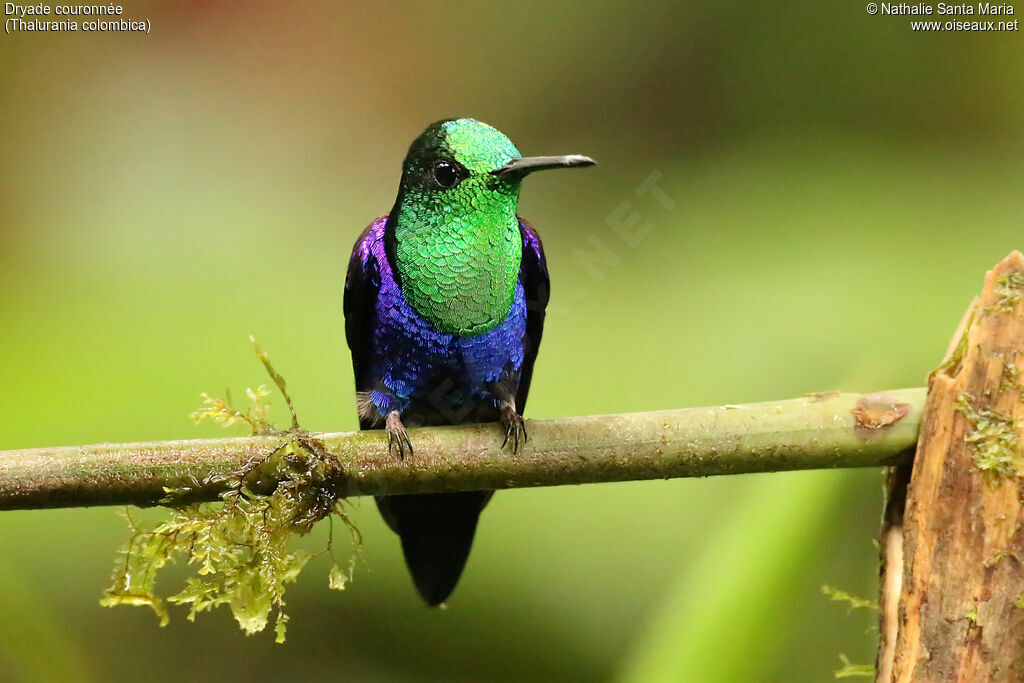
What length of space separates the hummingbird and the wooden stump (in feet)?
1.88

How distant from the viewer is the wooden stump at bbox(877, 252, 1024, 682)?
120 cm

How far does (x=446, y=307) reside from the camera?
5.40ft

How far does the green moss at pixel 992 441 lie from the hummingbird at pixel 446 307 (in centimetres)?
62

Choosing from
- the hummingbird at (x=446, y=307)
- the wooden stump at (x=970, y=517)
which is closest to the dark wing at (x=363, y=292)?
the hummingbird at (x=446, y=307)

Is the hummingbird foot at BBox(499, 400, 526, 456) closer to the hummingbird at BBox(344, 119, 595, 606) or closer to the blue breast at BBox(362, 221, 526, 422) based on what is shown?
the hummingbird at BBox(344, 119, 595, 606)

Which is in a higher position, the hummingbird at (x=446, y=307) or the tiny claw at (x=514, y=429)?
the hummingbird at (x=446, y=307)

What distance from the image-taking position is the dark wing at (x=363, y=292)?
1752mm

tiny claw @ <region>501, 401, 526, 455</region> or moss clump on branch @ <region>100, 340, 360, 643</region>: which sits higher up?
tiny claw @ <region>501, 401, 526, 455</region>

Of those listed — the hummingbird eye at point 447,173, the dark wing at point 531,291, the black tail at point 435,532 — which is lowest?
the black tail at point 435,532

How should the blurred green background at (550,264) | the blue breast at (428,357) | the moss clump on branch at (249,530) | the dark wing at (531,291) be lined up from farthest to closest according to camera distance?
the blurred green background at (550,264) < the dark wing at (531,291) < the blue breast at (428,357) < the moss clump on branch at (249,530)

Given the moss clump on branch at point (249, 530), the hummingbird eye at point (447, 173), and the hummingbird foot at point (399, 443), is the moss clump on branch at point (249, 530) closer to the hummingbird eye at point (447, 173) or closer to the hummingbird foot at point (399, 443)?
the hummingbird foot at point (399, 443)

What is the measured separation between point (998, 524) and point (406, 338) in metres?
0.97

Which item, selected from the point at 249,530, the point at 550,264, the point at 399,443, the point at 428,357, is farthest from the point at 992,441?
the point at 550,264

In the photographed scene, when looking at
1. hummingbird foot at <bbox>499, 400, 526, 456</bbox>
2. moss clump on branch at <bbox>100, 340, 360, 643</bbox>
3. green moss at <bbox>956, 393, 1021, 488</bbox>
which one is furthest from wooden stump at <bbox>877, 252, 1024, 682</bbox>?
moss clump on branch at <bbox>100, 340, 360, 643</bbox>
